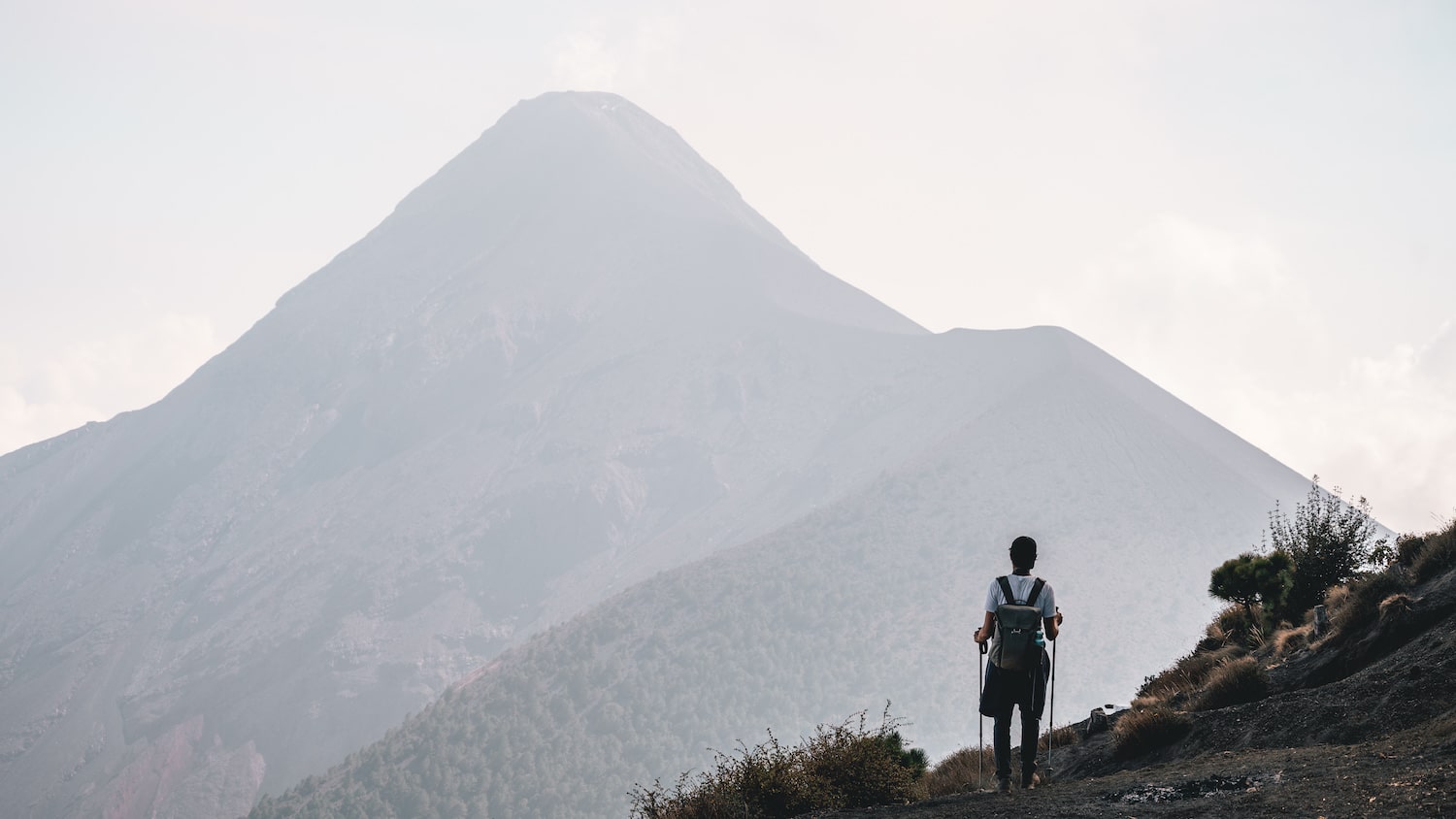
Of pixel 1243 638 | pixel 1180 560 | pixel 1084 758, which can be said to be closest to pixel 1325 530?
pixel 1243 638

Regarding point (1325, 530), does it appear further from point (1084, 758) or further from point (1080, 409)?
point (1080, 409)

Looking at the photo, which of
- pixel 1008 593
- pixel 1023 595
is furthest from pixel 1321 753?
pixel 1008 593

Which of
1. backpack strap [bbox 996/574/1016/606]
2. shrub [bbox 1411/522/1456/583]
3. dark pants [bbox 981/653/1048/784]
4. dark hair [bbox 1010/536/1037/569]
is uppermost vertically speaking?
dark hair [bbox 1010/536/1037/569]

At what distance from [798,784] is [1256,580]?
11.0 metres

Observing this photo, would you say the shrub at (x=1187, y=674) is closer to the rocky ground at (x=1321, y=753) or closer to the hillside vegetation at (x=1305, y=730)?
the hillside vegetation at (x=1305, y=730)

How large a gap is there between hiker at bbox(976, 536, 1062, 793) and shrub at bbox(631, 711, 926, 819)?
38.1 inches

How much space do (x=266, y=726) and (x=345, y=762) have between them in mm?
54716

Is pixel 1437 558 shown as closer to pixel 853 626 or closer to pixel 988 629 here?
pixel 988 629

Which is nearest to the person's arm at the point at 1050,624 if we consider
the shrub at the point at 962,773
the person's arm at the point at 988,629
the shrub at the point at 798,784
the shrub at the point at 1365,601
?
the person's arm at the point at 988,629

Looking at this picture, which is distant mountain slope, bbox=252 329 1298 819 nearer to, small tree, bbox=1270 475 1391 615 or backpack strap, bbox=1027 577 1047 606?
small tree, bbox=1270 475 1391 615

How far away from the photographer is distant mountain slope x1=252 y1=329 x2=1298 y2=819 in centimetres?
12688

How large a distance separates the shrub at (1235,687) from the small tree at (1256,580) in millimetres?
3919

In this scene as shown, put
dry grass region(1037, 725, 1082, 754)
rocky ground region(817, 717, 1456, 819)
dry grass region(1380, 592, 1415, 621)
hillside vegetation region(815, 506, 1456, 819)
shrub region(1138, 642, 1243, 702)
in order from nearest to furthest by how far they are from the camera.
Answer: rocky ground region(817, 717, 1456, 819), hillside vegetation region(815, 506, 1456, 819), dry grass region(1380, 592, 1415, 621), shrub region(1138, 642, 1243, 702), dry grass region(1037, 725, 1082, 754)

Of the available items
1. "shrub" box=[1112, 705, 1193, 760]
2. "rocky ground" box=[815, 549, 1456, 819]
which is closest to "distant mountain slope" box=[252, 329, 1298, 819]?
"shrub" box=[1112, 705, 1193, 760]
